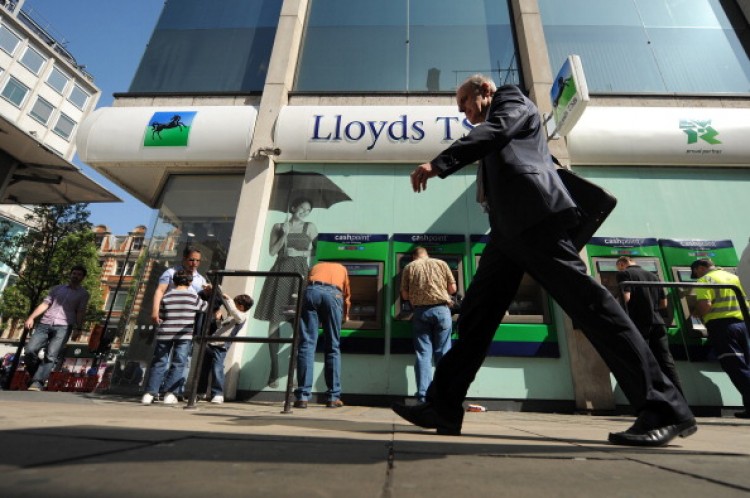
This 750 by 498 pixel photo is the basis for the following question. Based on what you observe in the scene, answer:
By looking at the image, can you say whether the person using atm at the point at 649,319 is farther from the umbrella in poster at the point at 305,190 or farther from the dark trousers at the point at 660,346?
the umbrella in poster at the point at 305,190

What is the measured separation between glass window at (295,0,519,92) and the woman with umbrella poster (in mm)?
2051

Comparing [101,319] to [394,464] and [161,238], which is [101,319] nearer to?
[161,238]

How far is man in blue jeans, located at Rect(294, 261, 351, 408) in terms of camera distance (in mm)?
4070

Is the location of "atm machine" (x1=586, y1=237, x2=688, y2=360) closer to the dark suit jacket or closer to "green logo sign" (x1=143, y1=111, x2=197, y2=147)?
the dark suit jacket

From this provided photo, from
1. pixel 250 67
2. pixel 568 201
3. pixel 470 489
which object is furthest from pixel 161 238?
pixel 470 489

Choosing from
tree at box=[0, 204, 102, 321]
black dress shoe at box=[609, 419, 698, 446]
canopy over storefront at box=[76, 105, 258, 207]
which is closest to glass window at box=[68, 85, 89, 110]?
tree at box=[0, 204, 102, 321]

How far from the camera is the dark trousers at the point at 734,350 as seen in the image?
13.1ft

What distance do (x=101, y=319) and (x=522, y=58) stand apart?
77.0 feet

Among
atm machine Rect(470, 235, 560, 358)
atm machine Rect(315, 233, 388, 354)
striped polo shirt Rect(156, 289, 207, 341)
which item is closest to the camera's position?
striped polo shirt Rect(156, 289, 207, 341)

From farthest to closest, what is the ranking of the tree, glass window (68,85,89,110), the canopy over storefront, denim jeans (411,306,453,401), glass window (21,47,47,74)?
glass window (68,85,89,110), glass window (21,47,47,74), the tree, the canopy over storefront, denim jeans (411,306,453,401)

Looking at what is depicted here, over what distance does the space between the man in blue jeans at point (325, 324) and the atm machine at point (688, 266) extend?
4.18 metres

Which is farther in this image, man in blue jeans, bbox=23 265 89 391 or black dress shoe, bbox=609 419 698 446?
man in blue jeans, bbox=23 265 89 391

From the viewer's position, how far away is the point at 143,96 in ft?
22.5

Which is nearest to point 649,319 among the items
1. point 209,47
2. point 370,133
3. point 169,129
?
point 370,133
